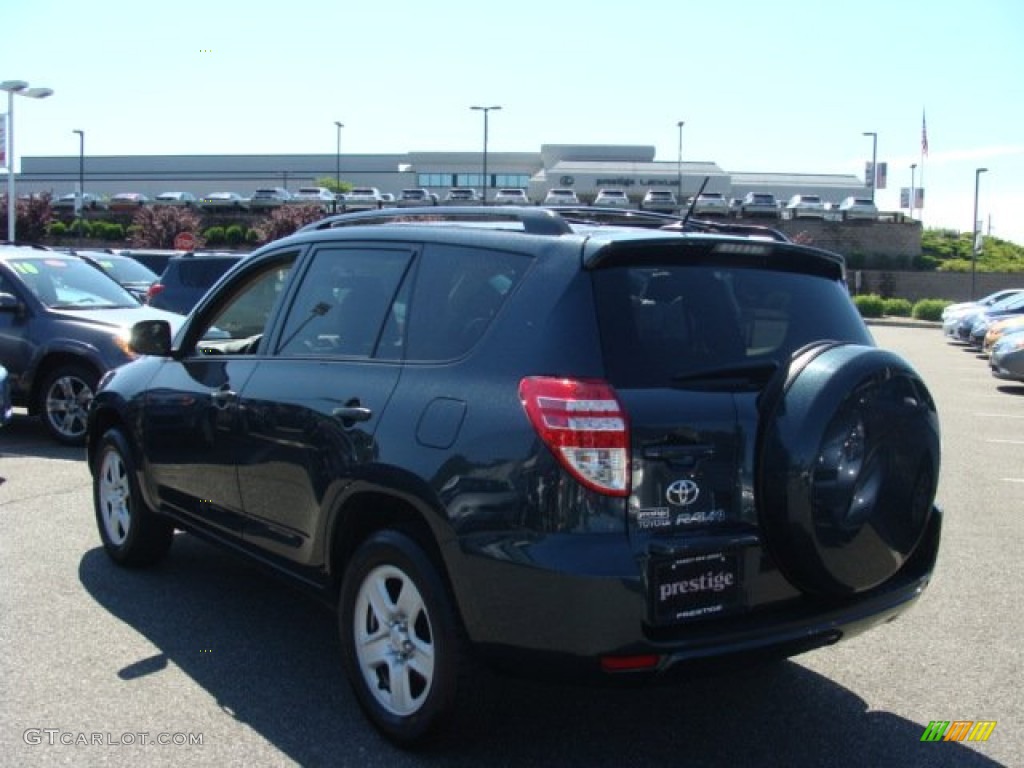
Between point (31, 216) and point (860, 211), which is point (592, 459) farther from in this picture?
point (860, 211)

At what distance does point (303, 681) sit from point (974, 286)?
5642 cm

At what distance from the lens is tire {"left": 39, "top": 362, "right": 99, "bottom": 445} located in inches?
377

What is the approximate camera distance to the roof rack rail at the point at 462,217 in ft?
12.1

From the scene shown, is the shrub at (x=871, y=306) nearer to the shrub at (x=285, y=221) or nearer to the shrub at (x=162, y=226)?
the shrub at (x=285, y=221)

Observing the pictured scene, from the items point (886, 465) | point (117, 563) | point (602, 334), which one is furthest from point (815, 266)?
point (117, 563)

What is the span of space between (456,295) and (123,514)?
305 centimetres

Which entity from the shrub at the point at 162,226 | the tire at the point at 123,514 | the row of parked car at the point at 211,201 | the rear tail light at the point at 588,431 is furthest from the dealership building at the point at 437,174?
the rear tail light at the point at 588,431

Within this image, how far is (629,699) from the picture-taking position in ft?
13.9

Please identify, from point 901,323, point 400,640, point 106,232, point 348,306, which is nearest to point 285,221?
point 106,232

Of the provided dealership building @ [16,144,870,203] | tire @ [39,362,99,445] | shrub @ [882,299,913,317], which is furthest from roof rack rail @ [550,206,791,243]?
dealership building @ [16,144,870,203]

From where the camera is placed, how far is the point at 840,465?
335cm

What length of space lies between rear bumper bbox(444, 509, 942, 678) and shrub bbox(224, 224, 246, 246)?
58.5 metres

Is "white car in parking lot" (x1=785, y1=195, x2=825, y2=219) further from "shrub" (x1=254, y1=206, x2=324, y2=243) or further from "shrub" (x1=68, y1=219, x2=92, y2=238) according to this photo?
"shrub" (x1=68, y1=219, x2=92, y2=238)

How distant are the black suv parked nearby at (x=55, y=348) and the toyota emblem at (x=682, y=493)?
7165 millimetres
